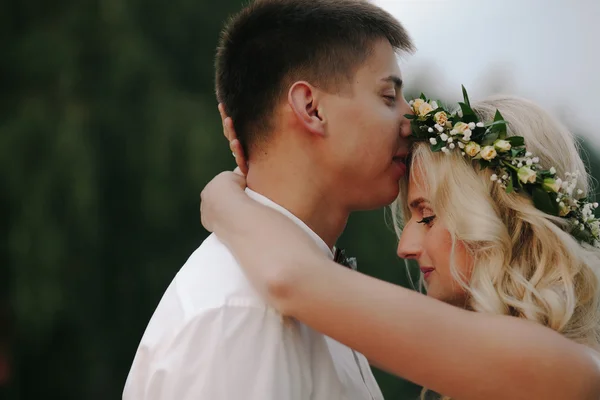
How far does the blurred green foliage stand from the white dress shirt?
500cm

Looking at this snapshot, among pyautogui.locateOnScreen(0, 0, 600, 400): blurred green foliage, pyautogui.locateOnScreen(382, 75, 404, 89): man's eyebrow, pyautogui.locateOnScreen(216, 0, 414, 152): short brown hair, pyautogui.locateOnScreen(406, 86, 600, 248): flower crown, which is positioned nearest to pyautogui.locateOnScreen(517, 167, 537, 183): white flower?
pyautogui.locateOnScreen(406, 86, 600, 248): flower crown

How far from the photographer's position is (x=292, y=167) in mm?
2395

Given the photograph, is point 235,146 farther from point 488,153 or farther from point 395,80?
point 488,153

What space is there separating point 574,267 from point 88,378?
227 inches

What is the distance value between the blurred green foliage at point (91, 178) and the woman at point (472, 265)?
15.4 feet

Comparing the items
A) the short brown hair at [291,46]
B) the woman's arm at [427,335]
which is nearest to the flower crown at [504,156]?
the short brown hair at [291,46]

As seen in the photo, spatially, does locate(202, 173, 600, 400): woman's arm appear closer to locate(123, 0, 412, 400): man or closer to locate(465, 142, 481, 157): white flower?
locate(123, 0, 412, 400): man

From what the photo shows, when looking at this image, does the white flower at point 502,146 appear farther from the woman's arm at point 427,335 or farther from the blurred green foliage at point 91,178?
the blurred green foliage at point 91,178

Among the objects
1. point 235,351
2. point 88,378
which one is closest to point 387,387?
point 88,378

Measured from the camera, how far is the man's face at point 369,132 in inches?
94.0

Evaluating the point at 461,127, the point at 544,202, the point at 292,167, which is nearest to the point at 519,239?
the point at 544,202

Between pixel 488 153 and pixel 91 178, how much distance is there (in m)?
5.12

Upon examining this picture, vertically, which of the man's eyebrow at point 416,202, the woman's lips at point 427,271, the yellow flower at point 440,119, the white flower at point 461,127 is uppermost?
the yellow flower at point 440,119

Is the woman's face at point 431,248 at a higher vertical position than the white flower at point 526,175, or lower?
lower
